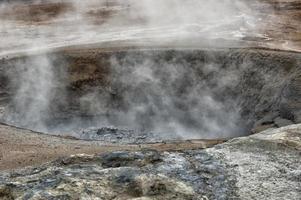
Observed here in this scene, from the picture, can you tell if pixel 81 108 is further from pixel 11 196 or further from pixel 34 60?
pixel 11 196

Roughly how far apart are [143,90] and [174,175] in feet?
20.2

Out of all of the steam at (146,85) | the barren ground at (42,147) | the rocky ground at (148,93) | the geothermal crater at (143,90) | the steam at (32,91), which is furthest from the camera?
the steam at (32,91)

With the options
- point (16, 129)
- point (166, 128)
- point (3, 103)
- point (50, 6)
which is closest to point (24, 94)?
point (3, 103)

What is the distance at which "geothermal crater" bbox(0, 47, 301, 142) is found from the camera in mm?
11984

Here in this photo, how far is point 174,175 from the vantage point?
712 centimetres

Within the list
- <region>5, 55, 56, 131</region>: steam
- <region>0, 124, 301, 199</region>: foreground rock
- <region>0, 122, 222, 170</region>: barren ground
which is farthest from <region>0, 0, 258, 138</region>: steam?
<region>0, 124, 301, 199</region>: foreground rock

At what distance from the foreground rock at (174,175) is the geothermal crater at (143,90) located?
3.90m

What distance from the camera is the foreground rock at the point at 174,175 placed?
21.9 feet

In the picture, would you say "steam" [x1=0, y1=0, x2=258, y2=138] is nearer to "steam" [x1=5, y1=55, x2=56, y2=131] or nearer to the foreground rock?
"steam" [x1=5, y1=55, x2=56, y2=131]

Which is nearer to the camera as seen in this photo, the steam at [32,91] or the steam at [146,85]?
the steam at [146,85]

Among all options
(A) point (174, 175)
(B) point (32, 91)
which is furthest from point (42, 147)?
(B) point (32, 91)

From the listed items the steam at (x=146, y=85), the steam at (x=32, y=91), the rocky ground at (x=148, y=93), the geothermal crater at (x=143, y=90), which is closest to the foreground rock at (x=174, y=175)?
the rocky ground at (x=148, y=93)

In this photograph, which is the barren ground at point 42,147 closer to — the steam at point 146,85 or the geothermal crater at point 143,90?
the geothermal crater at point 143,90

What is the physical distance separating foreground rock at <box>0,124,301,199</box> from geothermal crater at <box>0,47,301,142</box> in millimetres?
3898
